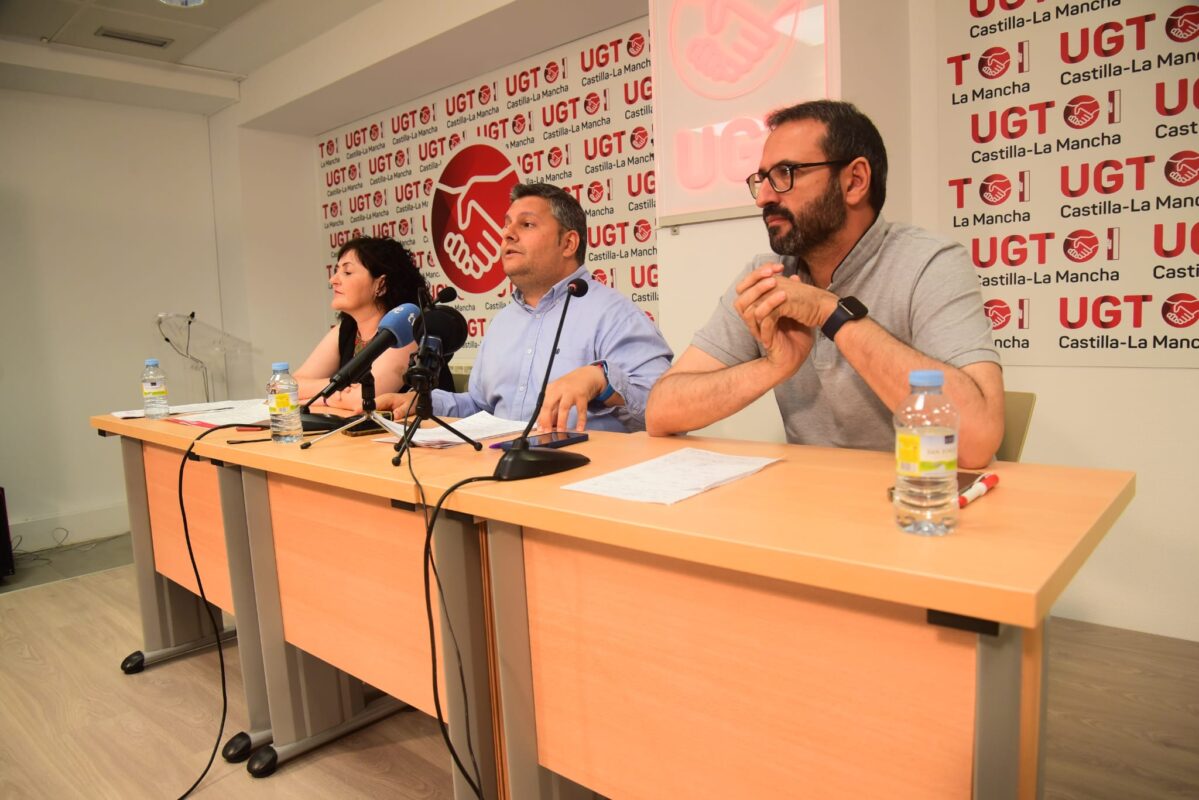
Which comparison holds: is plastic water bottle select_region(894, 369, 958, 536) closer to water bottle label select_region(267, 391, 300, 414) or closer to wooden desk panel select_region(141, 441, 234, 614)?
water bottle label select_region(267, 391, 300, 414)

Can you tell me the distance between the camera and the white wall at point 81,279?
397 centimetres

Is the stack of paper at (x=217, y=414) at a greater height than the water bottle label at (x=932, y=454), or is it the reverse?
the water bottle label at (x=932, y=454)

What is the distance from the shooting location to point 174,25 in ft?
11.8

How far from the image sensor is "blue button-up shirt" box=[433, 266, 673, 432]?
200cm

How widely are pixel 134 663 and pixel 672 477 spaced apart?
205cm

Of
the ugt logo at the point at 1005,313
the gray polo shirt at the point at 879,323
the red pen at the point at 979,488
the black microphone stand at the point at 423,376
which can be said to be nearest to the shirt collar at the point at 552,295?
the gray polo shirt at the point at 879,323

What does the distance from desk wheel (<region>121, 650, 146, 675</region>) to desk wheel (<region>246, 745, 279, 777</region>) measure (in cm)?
81

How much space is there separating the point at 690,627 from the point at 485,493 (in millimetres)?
346

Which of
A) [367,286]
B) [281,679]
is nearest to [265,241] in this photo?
[367,286]

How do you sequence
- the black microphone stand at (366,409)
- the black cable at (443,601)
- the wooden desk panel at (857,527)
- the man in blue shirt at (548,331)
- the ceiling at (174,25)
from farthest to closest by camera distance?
the ceiling at (174,25), the man in blue shirt at (548,331), the black microphone stand at (366,409), the black cable at (443,601), the wooden desk panel at (857,527)

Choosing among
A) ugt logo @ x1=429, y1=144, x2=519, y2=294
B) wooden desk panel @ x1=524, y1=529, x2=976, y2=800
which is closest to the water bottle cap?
wooden desk panel @ x1=524, y1=529, x2=976, y2=800

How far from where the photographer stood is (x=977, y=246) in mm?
2270

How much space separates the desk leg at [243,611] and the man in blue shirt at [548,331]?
412 millimetres

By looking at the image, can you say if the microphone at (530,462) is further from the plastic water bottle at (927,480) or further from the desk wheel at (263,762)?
the desk wheel at (263,762)
